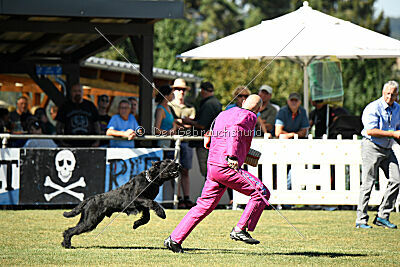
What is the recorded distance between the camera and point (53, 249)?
877cm

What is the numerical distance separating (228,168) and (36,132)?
8.42m

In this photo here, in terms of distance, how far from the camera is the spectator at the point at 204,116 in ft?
45.0

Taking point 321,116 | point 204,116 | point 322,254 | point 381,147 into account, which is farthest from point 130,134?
point 322,254

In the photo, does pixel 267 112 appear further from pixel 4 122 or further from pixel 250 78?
pixel 250 78

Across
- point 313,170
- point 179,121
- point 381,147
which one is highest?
point 179,121

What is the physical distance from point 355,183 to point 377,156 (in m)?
2.49

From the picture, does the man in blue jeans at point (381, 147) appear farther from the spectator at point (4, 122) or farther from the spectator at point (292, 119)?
the spectator at point (4, 122)

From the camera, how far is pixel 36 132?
52.4ft

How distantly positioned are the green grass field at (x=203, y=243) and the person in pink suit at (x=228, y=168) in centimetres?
38

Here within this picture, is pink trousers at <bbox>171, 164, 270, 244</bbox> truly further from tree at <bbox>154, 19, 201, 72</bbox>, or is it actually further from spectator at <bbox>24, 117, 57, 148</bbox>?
tree at <bbox>154, 19, 201, 72</bbox>

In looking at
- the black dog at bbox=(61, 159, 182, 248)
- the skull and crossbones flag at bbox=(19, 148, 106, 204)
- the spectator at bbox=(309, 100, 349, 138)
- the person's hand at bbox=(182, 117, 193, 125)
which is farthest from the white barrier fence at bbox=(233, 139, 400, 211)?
the black dog at bbox=(61, 159, 182, 248)

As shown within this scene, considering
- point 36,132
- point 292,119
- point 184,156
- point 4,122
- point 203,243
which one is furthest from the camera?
point 36,132

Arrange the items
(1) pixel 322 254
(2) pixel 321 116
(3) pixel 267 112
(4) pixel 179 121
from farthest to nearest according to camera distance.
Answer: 1. (2) pixel 321 116
2. (3) pixel 267 112
3. (4) pixel 179 121
4. (1) pixel 322 254

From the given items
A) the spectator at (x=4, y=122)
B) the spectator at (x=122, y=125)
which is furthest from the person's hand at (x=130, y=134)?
the spectator at (x=4, y=122)
